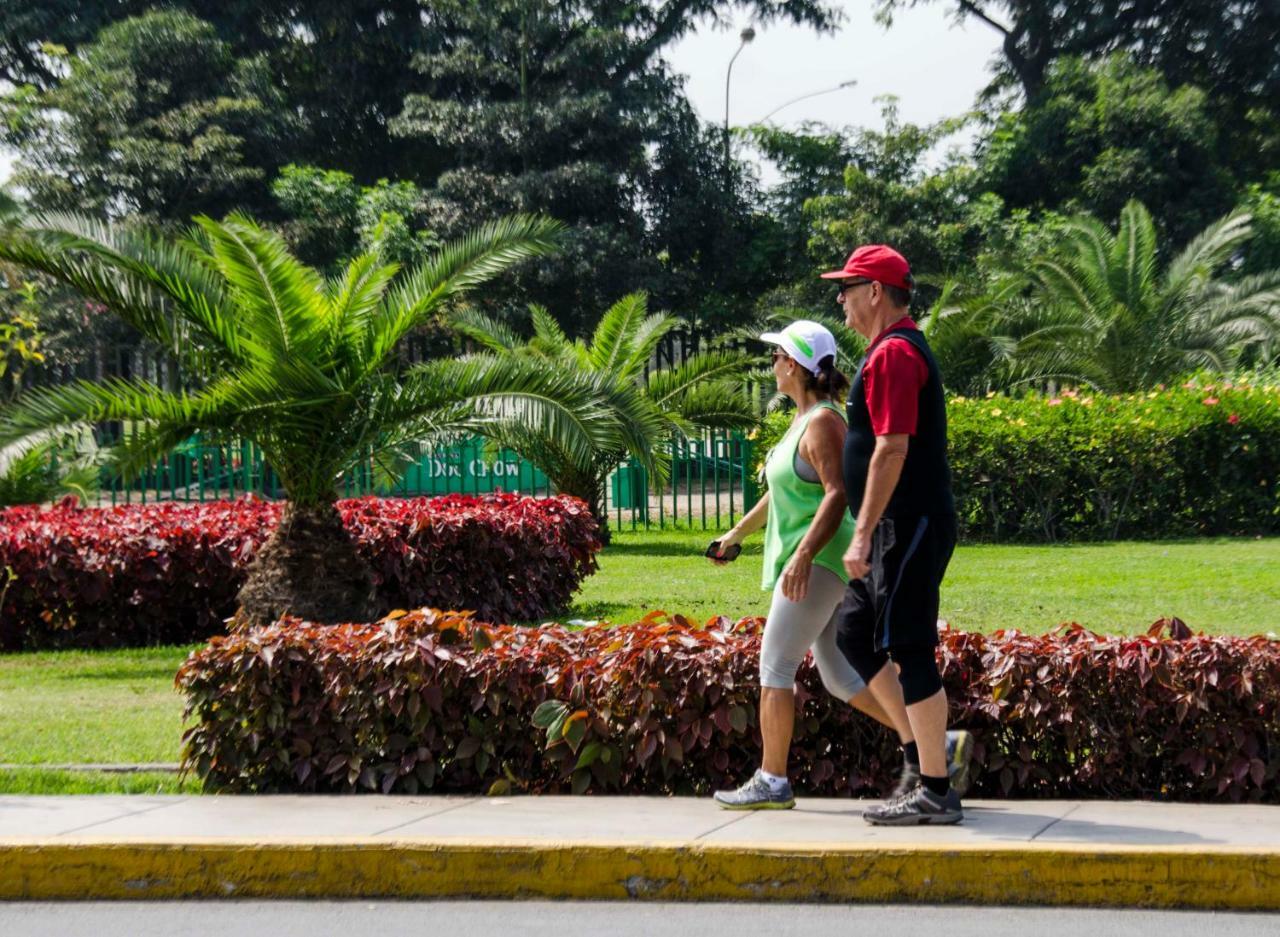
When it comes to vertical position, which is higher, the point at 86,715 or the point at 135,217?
the point at 135,217

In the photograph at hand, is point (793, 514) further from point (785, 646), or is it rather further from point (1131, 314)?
point (1131, 314)

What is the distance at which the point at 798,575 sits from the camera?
5.39m

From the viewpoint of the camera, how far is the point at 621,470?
21812 millimetres

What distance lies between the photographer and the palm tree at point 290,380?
1011cm

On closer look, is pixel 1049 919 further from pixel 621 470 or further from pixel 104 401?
pixel 621 470

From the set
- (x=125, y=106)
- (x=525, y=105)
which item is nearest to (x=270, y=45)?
(x=125, y=106)

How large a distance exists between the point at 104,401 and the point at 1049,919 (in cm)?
725

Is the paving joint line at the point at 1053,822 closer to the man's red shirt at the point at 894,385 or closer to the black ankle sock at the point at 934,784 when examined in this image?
the black ankle sock at the point at 934,784

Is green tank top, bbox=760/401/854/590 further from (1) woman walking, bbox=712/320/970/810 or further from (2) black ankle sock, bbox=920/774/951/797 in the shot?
(2) black ankle sock, bbox=920/774/951/797

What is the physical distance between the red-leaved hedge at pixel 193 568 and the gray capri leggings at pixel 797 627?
19.8 ft

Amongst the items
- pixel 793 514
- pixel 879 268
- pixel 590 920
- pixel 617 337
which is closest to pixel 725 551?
pixel 793 514

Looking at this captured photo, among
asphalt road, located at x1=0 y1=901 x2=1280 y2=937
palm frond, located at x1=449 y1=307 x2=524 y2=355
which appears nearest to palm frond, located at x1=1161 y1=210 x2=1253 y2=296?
palm frond, located at x1=449 y1=307 x2=524 y2=355

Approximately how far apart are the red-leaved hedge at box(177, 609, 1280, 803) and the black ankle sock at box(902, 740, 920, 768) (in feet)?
1.59

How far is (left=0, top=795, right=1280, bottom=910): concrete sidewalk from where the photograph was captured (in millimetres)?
4879
